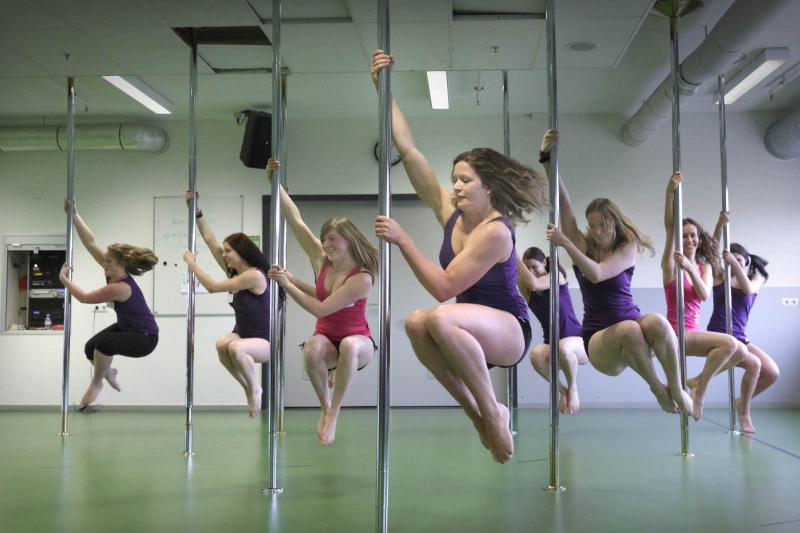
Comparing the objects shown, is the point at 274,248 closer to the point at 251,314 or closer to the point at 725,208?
the point at 251,314

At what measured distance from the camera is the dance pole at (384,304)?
291 centimetres

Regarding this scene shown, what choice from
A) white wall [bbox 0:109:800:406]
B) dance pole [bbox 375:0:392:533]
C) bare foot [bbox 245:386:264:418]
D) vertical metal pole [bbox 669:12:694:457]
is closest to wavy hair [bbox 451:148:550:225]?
dance pole [bbox 375:0:392:533]

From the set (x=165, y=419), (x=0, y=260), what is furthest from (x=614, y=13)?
(x=0, y=260)

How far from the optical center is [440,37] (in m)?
5.64

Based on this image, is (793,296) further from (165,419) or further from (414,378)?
(165,419)

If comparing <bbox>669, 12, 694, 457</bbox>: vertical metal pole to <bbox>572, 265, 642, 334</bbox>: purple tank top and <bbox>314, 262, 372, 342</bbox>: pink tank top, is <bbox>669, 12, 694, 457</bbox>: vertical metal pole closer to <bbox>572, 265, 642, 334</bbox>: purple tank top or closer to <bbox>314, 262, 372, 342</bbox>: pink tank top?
<bbox>572, 265, 642, 334</bbox>: purple tank top

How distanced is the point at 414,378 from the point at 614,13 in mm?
4857

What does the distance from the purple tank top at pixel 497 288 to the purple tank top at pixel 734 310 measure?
4081 millimetres

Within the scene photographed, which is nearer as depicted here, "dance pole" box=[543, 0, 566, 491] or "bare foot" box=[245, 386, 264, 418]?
"dance pole" box=[543, 0, 566, 491]

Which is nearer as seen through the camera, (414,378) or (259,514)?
(259,514)

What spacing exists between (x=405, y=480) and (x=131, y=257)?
10.6 ft

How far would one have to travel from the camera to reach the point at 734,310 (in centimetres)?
682

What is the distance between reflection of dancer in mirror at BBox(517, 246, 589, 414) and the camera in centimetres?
564

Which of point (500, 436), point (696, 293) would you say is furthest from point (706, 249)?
point (500, 436)
